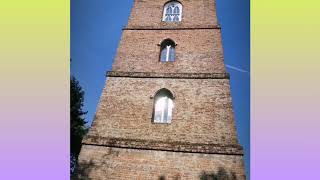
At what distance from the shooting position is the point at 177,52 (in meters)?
9.49

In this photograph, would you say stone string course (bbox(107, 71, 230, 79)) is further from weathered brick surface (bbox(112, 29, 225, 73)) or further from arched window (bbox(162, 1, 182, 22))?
arched window (bbox(162, 1, 182, 22))

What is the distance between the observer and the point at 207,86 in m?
8.49

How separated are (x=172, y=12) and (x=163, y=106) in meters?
3.87

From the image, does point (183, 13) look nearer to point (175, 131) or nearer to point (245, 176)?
point (175, 131)

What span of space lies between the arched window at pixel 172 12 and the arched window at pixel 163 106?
305 cm

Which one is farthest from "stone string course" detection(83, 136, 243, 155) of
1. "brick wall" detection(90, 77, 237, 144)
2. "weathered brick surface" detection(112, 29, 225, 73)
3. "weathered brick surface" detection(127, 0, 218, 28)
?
"weathered brick surface" detection(127, 0, 218, 28)

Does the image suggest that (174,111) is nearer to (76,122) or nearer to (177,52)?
(177,52)

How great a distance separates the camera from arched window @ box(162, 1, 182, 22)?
34.9ft

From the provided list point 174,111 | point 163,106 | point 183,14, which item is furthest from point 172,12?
point 174,111

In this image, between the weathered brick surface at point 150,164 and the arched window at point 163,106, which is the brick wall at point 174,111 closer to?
the arched window at point 163,106

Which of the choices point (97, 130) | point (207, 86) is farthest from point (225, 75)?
point (97, 130)

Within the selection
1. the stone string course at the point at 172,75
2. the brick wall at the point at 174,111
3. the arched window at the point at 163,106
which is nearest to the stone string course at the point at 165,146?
the brick wall at the point at 174,111

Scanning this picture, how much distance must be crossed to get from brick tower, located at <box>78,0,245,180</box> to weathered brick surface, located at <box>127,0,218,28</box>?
0.11 feet

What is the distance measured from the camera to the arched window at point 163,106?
27.3ft
